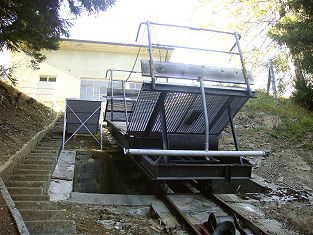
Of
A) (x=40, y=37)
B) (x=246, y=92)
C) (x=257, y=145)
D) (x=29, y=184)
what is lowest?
(x=29, y=184)

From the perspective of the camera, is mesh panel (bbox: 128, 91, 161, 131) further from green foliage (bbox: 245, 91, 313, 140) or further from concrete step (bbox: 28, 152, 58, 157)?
green foliage (bbox: 245, 91, 313, 140)

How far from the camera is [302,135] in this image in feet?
34.5

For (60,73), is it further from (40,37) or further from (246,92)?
(246,92)

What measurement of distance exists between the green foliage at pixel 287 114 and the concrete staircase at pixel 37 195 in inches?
297

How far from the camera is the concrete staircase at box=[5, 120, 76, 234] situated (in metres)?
4.03

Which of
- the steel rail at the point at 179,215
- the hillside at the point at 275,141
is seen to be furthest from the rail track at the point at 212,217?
the hillside at the point at 275,141

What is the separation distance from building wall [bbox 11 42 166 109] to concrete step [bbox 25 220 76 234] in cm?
1677

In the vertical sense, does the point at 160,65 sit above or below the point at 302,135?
above

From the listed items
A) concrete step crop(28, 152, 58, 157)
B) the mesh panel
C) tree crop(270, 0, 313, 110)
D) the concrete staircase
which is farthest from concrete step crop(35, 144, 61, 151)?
tree crop(270, 0, 313, 110)

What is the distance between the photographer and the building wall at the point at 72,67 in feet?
67.3

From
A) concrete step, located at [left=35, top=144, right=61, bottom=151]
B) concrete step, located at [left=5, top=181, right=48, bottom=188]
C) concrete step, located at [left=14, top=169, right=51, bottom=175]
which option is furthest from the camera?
concrete step, located at [left=35, top=144, right=61, bottom=151]

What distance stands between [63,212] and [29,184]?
132 centimetres

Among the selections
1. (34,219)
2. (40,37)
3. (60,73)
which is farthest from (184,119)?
(60,73)

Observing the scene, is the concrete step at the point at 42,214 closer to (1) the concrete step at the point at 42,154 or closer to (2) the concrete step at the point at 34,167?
(2) the concrete step at the point at 34,167
